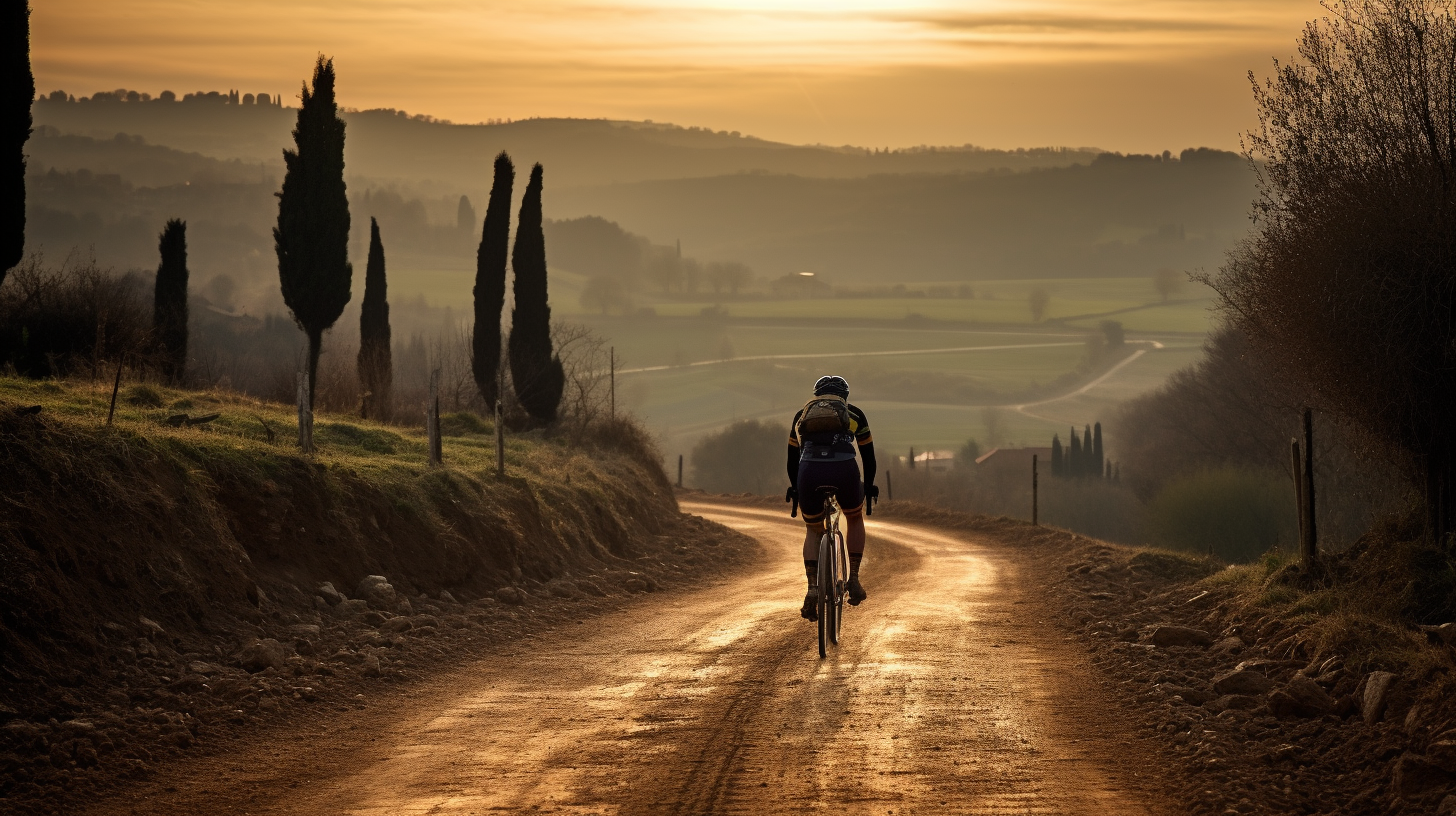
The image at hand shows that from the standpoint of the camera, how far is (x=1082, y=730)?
899 cm

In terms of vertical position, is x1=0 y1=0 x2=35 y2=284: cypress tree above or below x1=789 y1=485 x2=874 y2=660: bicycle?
above

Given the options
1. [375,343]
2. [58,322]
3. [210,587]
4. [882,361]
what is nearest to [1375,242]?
[210,587]

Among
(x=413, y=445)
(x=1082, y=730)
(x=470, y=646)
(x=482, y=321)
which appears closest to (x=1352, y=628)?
(x=1082, y=730)

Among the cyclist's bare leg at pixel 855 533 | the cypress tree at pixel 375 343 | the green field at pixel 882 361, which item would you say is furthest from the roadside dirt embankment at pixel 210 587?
the green field at pixel 882 361

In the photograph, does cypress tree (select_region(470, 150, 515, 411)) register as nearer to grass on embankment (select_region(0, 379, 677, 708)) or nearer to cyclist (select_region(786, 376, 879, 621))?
grass on embankment (select_region(0, 379, 677, 708))

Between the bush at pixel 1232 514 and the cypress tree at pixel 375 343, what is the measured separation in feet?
105

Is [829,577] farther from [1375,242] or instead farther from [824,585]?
[1375,242]

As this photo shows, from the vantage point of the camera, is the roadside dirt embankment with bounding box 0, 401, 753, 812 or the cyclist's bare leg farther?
the cyclist's bare leg

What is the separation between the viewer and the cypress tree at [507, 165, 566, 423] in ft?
125

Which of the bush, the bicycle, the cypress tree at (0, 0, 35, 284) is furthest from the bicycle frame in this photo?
the bush

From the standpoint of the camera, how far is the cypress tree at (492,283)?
127 ft

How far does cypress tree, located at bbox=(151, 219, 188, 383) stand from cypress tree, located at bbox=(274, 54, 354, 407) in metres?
3.53

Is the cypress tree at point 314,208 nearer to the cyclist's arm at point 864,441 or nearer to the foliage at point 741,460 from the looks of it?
the cyclist's arm at point 864,441

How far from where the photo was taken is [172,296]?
37344mm
